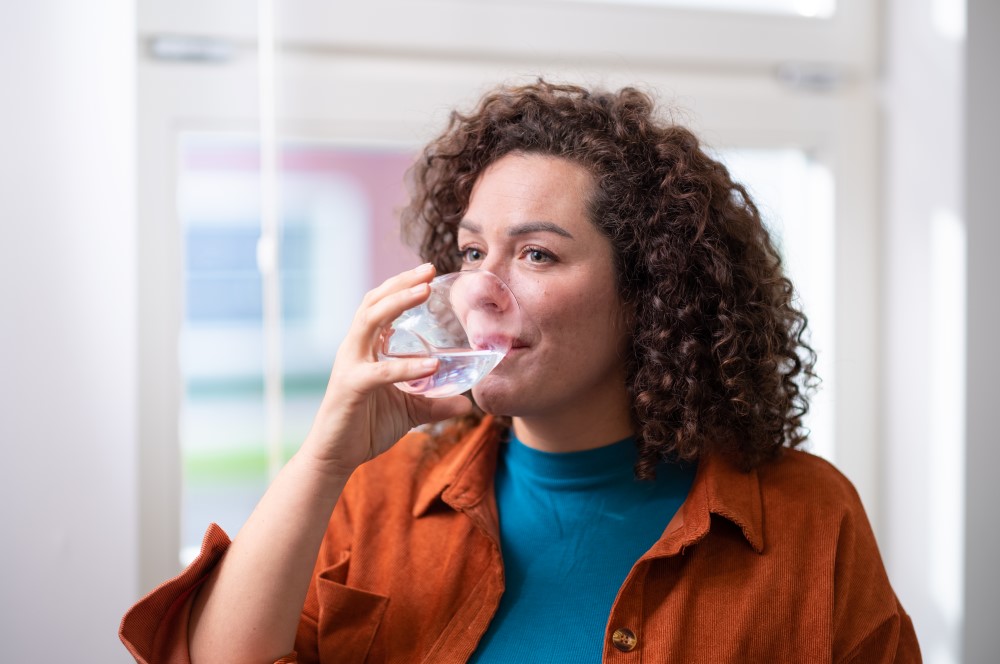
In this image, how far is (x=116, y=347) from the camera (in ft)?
5.70

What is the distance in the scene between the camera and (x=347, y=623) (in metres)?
1.39

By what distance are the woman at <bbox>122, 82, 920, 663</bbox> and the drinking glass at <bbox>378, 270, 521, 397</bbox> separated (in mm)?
59

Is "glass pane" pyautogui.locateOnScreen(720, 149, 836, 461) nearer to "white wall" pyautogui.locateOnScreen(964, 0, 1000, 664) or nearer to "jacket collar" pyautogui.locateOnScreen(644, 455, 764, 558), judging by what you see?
"white wall" pyautogui.locateOnScreen(964, 0, 1000, 664)

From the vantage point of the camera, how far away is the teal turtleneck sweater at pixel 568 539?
133 centimetres

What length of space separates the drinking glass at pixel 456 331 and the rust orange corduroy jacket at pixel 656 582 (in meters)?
0.29

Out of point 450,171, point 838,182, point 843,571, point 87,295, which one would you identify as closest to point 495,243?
point 450,171

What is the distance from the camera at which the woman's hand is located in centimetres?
118

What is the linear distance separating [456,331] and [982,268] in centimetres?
145

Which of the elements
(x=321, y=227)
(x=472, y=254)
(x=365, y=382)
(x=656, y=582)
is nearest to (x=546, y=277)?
(x=472, y=254)

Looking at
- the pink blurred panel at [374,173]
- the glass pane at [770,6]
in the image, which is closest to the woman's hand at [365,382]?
the pink blurred panel at [374,173]

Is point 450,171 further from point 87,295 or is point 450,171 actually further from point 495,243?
point 87,295

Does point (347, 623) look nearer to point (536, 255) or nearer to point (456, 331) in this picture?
point (456, 331)

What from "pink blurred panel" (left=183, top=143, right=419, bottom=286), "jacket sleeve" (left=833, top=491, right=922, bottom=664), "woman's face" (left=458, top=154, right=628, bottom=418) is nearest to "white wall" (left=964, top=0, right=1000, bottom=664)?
"jacket sleeve" (left=833, top=491, right=922, bottom=664)

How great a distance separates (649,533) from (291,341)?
993 mm
